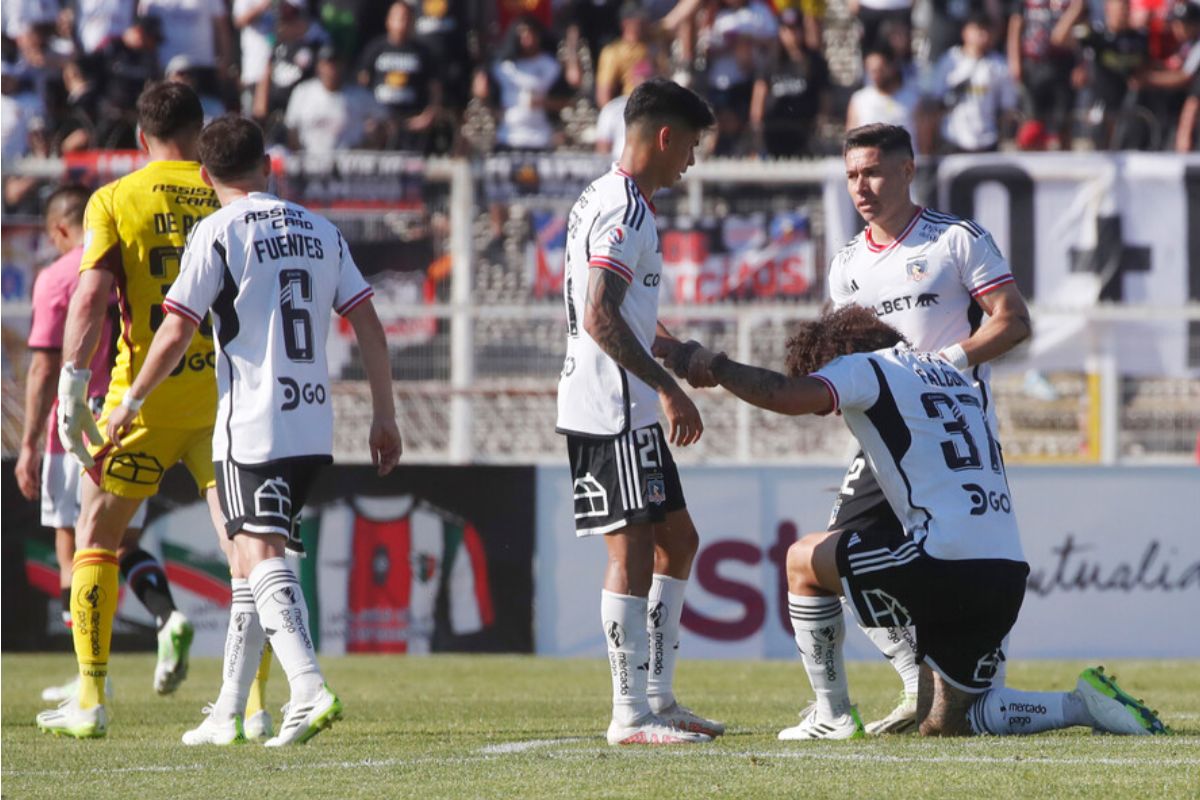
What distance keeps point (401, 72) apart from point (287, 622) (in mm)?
10511

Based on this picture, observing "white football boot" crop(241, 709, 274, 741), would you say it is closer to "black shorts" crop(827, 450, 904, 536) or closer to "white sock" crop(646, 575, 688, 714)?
"white sock" crop(646, 575, 688, 714)

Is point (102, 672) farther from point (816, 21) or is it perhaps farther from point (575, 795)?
point (816, 21)

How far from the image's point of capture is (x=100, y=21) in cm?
1641

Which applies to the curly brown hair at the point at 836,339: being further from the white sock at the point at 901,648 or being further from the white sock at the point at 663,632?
the white sock at the point at 901,648

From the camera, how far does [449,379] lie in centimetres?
1291

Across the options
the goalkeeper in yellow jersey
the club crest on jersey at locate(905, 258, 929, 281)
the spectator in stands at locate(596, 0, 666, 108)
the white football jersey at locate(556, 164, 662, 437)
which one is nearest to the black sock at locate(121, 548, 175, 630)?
the goalkeeper in yellow jersey

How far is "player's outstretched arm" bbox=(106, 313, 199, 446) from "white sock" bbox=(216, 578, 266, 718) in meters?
0.73

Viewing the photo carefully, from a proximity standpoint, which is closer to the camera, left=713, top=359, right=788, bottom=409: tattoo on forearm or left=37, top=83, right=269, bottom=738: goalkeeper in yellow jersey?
left=713, top=359, right=788, bottom=409: tattoo on forearm

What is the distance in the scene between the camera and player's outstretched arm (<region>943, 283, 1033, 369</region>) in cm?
665

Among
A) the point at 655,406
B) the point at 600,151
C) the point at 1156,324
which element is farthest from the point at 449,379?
the point at 655,406

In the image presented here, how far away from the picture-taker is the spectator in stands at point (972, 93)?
15.6 metres

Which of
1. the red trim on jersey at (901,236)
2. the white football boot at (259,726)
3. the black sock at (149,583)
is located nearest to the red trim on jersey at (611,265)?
the red trim on jersey at (901,236)

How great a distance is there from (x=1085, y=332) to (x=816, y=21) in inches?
216

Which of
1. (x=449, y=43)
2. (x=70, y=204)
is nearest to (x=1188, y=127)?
(x=449, y=43)
